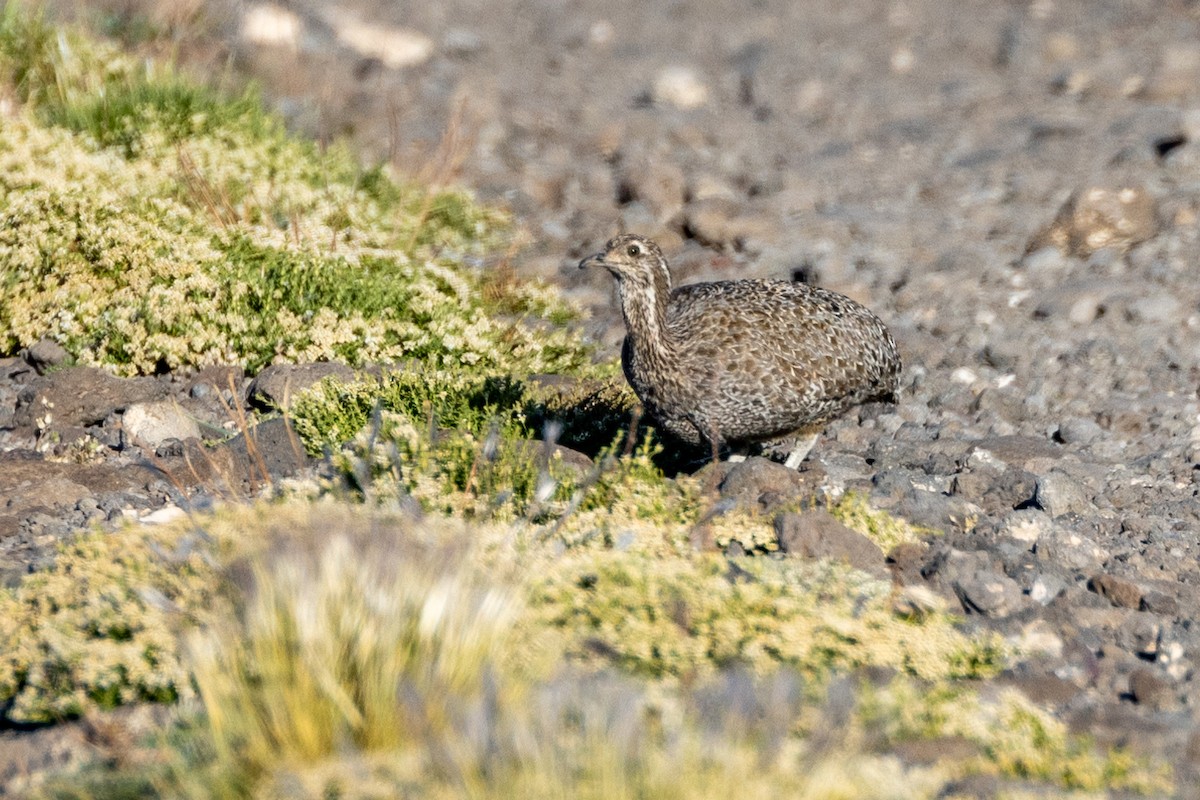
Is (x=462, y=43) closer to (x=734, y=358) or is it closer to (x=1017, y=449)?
(x=1017, y=449)

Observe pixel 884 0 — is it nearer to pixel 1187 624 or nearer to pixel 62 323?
pixel 62 323

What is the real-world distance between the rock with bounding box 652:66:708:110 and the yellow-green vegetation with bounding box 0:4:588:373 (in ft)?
13.1

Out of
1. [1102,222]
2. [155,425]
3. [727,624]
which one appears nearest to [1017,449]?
[1102,222]

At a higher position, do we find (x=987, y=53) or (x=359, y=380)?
(x=987, y=53)

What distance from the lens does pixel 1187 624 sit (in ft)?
17.9

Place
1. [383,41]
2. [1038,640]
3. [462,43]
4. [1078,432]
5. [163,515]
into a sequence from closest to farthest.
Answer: [1038,640] < [163,515] < [1078,432] < [383,41] < [462,43]

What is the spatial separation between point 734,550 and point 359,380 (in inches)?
96.1

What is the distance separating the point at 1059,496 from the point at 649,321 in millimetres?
1957

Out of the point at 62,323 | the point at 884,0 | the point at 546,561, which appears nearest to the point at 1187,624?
the point at 546,561

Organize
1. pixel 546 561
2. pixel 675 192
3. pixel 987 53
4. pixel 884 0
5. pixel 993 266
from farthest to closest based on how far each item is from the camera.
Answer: pixel 884 0, pixel 987 53, pixel 675 192, pixel 993 266, pixel 546 561

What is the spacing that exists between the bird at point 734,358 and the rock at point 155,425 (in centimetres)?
217

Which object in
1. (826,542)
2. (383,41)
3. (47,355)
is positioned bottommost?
(47,355)

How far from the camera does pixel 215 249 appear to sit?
334 inches

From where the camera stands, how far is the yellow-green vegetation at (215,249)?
7.88m
